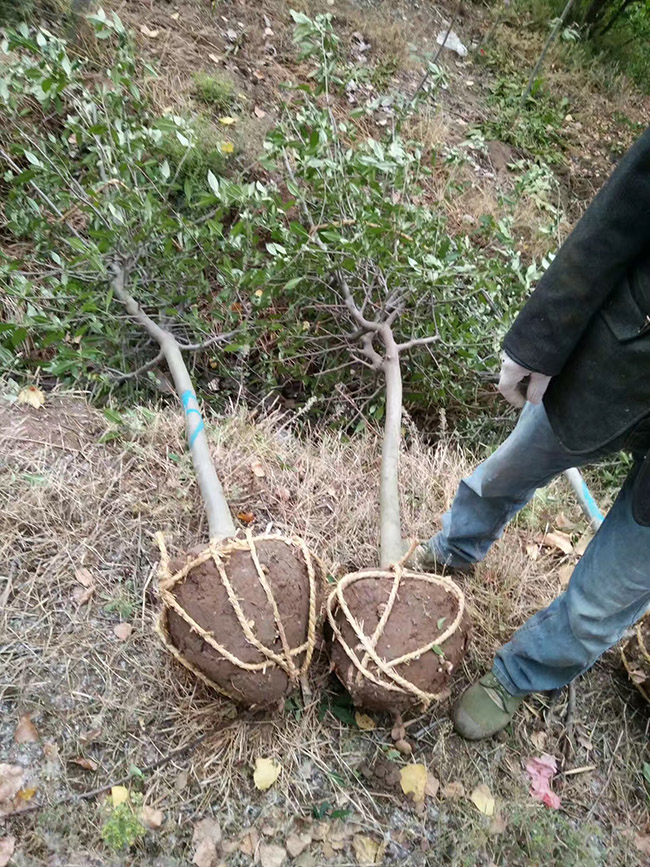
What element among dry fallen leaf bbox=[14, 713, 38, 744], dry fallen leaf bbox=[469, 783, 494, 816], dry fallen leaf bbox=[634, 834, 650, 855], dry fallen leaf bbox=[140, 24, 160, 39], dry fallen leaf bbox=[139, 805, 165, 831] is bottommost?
dry fallen leaf bbox=[14, 713, 38, 744]

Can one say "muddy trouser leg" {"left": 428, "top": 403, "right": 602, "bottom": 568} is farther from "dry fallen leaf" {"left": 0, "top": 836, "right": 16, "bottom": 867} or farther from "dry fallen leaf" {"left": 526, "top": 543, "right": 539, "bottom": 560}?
"dry fallen leaf" {"left": 0, "top": 836, "right": 16, "bottom": 867}

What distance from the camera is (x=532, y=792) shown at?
2076 mm

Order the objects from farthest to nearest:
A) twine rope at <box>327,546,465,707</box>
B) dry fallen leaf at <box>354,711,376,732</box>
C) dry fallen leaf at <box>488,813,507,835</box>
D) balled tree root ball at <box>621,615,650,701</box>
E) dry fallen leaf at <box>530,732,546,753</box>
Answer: balled tree root ball at <box>621,615,650,701</box>, dry fallen leaf at <box>530,732,546,753</box>, dry fallen leaf at <box>354,711,376,732</box>, dry fallen leaf at <box>488,813,507,835</box>, twine rope at <box>327,546,465,707</box>

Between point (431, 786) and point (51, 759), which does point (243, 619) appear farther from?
point (431, 786)

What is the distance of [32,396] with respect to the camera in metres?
2.87

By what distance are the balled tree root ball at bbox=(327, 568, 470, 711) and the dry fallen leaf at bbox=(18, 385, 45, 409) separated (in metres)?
1.69

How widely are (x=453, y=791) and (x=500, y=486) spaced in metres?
0.95

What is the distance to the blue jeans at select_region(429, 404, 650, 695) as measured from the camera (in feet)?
5.58

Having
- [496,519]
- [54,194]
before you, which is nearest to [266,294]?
[54,194]

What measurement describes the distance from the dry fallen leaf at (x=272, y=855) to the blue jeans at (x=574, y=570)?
2.78 feet

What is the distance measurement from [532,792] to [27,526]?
1931 mm

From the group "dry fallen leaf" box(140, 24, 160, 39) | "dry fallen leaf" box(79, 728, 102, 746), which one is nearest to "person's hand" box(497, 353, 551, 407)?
"dry fallen leaf" box(79, 728, 102, 746)

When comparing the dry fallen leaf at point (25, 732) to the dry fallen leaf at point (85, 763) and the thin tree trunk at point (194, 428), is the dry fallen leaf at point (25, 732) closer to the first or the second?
the dry fallen leaf at point (85, 763)

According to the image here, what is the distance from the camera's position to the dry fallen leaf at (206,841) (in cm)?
174
